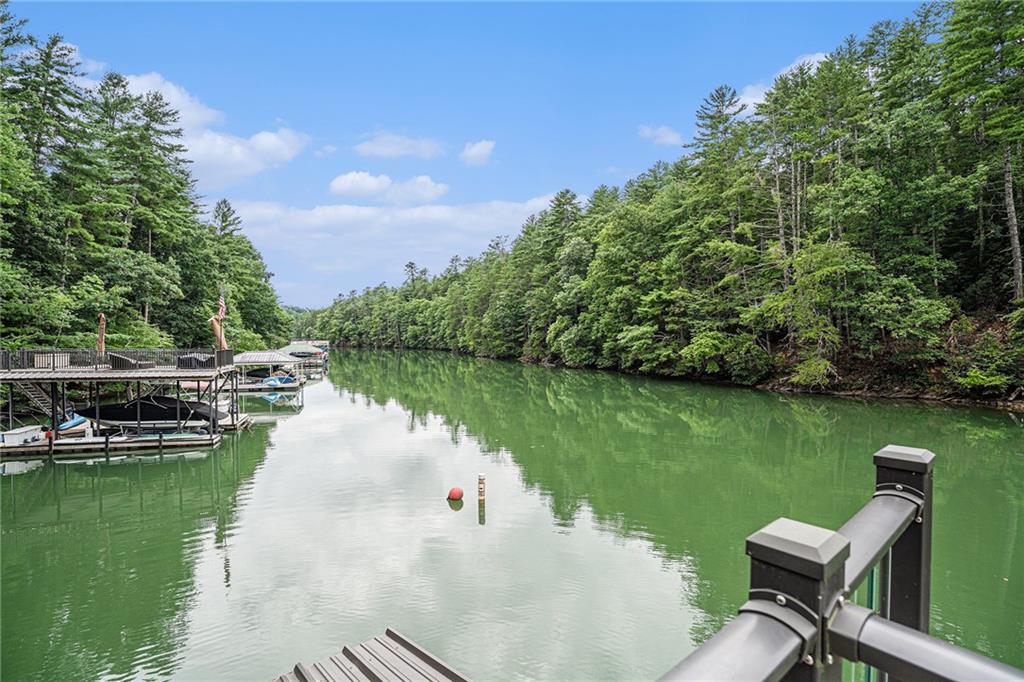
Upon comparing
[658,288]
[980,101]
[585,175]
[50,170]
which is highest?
[585,175]

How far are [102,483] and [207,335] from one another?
56.9ft

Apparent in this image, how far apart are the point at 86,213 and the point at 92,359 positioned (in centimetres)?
897

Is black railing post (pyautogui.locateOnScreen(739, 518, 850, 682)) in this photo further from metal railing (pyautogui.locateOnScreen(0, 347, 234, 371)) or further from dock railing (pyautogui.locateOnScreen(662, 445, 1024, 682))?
metal railing (pyautogui.locateOnScreen(0, 347, 234, 371))

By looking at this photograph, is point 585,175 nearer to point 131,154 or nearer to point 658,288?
point 658,288

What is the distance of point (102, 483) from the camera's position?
11531 mm

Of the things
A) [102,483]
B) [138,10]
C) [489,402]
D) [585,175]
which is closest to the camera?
[102,483]

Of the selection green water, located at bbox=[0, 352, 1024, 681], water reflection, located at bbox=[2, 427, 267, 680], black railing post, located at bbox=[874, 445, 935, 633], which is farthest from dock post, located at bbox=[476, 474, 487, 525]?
black railing post, located at bbox=[874, 445, 935, 633]

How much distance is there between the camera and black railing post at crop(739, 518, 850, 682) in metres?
0.69

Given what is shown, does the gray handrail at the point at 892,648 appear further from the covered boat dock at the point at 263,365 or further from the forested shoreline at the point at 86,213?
the covered boat dock at the point at 263,365

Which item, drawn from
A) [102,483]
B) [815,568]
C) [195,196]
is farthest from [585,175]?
[815,568]

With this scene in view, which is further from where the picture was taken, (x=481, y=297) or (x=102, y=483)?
(x=481, y=297)

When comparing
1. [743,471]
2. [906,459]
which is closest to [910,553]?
[906,459]

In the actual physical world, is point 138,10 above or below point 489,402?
above

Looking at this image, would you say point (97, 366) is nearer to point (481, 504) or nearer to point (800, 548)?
point (481, 504)
